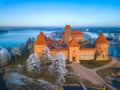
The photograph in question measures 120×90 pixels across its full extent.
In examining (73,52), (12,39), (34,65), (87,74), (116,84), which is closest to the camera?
(116,84)

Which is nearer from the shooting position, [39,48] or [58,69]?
[58,69]

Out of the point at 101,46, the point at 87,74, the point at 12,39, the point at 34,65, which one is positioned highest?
the point at 101,46

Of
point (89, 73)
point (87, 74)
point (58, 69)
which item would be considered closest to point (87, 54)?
point (89, 73)

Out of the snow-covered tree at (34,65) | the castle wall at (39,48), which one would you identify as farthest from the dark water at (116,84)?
the castle wall at (39,48)

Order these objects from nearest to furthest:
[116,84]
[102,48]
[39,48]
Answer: [116,84]
[39,48]
[102,48]

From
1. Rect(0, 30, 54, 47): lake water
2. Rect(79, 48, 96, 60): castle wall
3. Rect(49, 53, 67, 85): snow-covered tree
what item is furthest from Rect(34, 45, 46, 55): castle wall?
Rect(0, 30, 54, 47): lake water

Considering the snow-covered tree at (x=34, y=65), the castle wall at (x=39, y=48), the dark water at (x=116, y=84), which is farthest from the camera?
the castle wall at (x=39, y=48)

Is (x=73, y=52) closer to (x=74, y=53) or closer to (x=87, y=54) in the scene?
(x=74, y=53)

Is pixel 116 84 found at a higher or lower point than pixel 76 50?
lower

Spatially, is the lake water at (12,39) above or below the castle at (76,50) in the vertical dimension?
below

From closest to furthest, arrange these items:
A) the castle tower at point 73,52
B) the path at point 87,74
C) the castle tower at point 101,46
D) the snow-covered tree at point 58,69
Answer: the snow-covered tree at point 58,69, the path at point 87,74, the castle tower at point 73,52, the castle tower at point 101,46

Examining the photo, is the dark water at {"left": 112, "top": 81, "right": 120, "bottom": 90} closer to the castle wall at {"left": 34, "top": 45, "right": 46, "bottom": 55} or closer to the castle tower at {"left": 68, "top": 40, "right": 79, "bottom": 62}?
the castle tower at {"left": 68, "top": 40, "right": 79, "bottom": 62}

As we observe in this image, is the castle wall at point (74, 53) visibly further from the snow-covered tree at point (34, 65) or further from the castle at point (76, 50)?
the snow-covered tree at point (34, 65)
